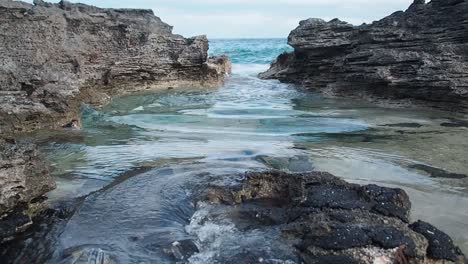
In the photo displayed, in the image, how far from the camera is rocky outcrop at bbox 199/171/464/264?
3.10 meters

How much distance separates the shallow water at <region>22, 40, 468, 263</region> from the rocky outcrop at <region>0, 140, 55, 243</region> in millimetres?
253

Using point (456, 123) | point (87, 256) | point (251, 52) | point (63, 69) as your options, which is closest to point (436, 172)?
point (456, 123)

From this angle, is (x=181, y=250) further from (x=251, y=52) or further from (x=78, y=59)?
(x=251, y=52)

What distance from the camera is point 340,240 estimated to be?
125 inches

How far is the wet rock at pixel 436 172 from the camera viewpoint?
525cm

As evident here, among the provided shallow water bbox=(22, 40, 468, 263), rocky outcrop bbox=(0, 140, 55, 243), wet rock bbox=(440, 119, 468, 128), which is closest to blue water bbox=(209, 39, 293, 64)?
shallow water bbox=(22, 40, 468, 263)

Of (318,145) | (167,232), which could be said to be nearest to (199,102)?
(318,145)

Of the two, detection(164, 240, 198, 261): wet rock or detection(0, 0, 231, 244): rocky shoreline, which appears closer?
detection(164, 240, 198, 261): wet rock

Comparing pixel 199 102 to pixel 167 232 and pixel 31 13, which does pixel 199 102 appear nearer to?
pixel 31 13

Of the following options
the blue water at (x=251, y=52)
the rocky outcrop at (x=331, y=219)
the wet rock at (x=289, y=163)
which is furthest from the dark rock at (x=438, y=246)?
the blue water at (x=251, y=52)

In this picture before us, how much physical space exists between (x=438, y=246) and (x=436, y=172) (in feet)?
7.88

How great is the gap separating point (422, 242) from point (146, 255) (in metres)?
1.91

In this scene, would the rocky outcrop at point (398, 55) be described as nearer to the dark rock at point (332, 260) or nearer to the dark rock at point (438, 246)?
the dark rock at point (438, 246)

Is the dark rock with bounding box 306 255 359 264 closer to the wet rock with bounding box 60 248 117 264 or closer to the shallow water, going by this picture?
the shallow water
